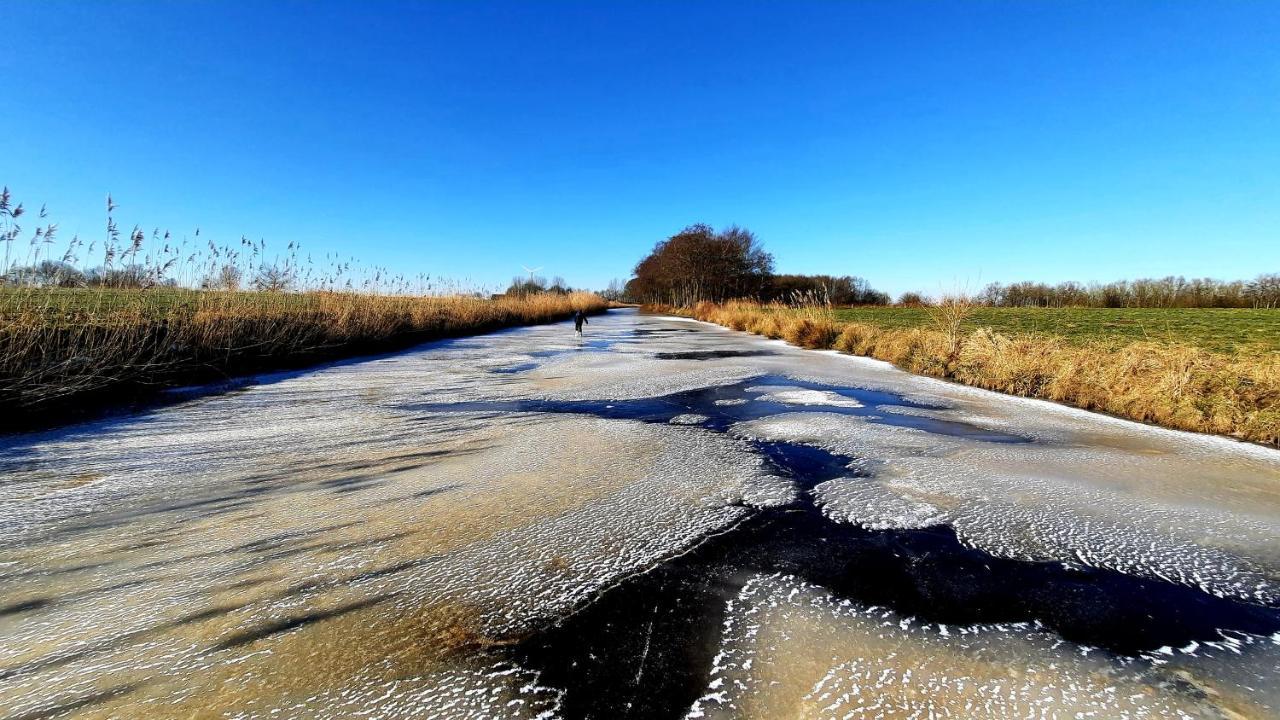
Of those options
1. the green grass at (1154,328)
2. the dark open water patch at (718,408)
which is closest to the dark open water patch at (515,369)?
the dark open water patch at (718,408)

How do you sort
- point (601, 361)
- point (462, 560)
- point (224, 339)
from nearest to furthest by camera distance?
point (462, 560)
point (224, 339)
point (601, 361)

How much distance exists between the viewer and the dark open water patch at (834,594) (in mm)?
1144

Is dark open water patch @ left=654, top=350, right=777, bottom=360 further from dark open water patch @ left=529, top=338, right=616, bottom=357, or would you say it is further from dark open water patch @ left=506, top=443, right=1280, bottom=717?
dark open water patch @ left=506, top=443, right=1280, bottom=717

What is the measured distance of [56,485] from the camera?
85.4 inches

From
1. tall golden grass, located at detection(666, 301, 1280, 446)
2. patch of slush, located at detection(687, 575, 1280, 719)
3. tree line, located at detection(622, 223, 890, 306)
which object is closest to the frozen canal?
patch of slush, located at detection(687, 575, 1280, 719)

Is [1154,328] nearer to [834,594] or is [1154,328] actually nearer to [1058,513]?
[1058,513]

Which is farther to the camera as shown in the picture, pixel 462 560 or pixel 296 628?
pixel 462 560

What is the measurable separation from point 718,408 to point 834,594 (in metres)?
2.67

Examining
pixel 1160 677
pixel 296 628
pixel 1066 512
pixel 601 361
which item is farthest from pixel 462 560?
pixel 601 361

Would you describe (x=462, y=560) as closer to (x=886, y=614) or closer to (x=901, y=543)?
(x=886, y=614)

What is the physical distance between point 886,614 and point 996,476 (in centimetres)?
166

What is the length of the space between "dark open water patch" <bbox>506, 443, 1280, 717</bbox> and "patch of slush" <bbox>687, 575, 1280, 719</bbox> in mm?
56

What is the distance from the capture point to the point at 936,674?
117 cm

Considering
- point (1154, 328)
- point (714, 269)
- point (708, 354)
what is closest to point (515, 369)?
point (708, 354)
